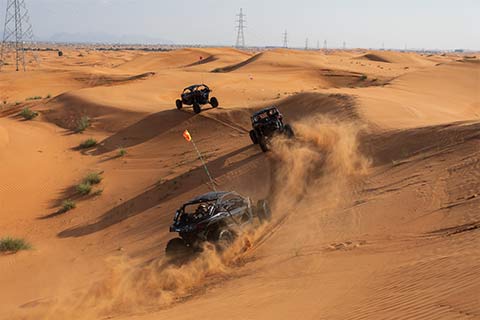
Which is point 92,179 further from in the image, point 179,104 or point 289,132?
point 179,104

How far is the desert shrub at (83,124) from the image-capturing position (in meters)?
26.4

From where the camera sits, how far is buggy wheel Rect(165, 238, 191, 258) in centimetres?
975

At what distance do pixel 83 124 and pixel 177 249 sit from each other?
1873cm

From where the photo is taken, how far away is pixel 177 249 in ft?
32.1

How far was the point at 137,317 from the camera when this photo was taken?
7.34m

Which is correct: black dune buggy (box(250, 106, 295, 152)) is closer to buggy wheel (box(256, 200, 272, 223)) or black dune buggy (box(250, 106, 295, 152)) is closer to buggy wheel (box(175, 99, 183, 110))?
buggy wheel (box(256, 200, 272, 223))

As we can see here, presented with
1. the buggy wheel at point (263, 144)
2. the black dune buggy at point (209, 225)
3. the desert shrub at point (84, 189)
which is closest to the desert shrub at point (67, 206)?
the desert shrub at point (84, 189)

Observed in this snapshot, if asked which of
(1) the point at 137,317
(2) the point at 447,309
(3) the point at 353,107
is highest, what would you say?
(3) the point at 353,107

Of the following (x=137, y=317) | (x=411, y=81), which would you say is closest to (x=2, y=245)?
(x=137, y=317)

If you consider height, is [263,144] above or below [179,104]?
below

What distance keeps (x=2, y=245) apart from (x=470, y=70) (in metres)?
34.9

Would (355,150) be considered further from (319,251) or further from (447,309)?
(447,309)

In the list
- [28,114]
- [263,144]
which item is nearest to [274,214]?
[263,144]

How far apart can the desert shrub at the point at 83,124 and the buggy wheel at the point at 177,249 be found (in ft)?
59.9
